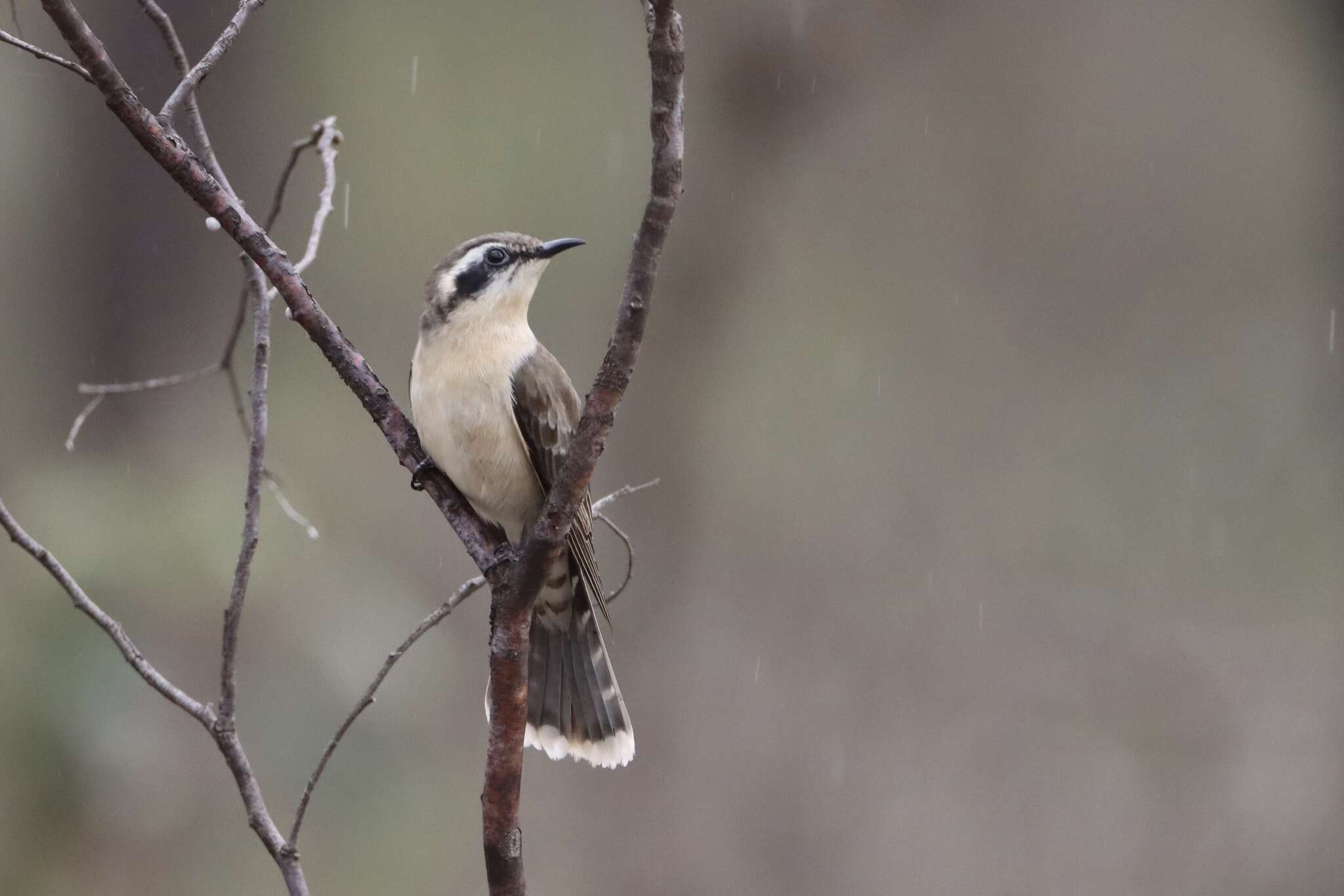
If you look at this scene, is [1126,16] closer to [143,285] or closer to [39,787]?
[143,285]

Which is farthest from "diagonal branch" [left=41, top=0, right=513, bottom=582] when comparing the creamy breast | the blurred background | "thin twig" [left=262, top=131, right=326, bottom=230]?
the blurred background

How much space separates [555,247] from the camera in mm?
3934

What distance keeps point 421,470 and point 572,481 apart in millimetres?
1135

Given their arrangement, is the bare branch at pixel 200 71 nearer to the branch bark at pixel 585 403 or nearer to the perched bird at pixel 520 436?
the branch bark at pixel 585 403

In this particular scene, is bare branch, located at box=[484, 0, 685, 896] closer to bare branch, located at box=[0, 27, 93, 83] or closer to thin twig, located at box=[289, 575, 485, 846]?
thin twig, located at box=[289, 575, 485, 846]

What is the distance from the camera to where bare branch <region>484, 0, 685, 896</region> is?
6.46 feet

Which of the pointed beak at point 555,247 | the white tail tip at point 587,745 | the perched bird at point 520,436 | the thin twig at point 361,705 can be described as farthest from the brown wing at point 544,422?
the thin twig at point 361,705

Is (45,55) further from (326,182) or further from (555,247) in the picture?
(555,247)

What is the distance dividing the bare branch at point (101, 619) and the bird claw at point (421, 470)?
0.86 meters

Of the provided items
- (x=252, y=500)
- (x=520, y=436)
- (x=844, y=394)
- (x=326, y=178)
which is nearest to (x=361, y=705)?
(x=252, y=500)

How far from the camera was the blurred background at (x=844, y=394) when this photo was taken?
32.0 feet

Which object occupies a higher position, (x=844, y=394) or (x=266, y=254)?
(x=844, y=394)

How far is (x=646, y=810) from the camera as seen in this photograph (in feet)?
34.4

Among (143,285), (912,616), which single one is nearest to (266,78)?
(143,285)
